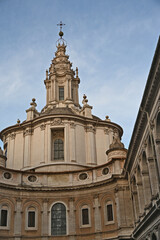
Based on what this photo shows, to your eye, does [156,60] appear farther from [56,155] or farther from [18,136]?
[18,136]

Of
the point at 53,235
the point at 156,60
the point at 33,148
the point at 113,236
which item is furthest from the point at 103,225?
the point at 156,60

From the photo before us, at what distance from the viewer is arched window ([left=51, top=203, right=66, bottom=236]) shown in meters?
33.1

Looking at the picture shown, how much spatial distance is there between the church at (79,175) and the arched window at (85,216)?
0.04 m

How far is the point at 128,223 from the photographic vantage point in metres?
30.2

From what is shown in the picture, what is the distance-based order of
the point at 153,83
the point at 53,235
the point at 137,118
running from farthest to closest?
1. the point at 53,235
2. the point at 137,118
3. the point at 153,83

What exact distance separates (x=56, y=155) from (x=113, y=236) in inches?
531

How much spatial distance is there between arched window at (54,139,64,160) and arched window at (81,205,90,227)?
8.48m

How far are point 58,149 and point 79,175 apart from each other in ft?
21.6

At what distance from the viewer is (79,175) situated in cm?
3566

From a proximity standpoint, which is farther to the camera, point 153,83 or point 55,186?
point 55,186

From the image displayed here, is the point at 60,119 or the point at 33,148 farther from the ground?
the point at 60,119

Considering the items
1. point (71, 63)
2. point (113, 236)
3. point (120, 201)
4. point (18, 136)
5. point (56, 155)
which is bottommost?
point (113, 236)

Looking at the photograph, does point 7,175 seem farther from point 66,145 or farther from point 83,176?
point 66,145

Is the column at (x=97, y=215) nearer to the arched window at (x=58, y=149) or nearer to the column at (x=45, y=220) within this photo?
the column at (x=45, y=220)
